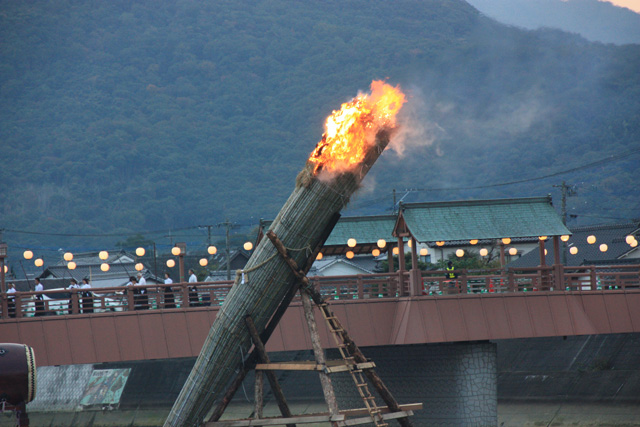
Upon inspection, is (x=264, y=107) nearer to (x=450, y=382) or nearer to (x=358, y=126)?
(x=450, y=382)

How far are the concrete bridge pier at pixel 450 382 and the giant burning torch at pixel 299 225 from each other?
25.3 feet

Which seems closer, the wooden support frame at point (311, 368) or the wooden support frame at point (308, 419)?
the wooden support frame at point (311, 368)

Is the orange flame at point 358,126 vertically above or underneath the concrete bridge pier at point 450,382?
above

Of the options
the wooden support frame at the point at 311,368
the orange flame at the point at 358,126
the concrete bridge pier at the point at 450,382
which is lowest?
the concrete bridge pier at the point at 450,382

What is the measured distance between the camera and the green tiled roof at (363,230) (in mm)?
24812

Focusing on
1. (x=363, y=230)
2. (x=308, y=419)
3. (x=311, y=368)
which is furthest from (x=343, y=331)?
(x=363, y=230)

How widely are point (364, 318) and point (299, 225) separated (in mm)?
7712

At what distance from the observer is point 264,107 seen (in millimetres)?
105688

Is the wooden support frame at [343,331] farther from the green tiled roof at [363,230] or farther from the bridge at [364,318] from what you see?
the green tiled roof at [363,230]

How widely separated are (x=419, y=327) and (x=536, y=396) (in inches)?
427

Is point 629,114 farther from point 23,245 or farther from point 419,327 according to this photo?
point 419,327

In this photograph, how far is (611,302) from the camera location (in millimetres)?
21578

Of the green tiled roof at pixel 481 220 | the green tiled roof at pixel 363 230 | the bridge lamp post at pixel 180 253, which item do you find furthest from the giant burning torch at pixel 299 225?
the green tiled roof at pixel 363 230

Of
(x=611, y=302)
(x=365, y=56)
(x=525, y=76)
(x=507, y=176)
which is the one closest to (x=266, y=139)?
(x=365, y=56)
